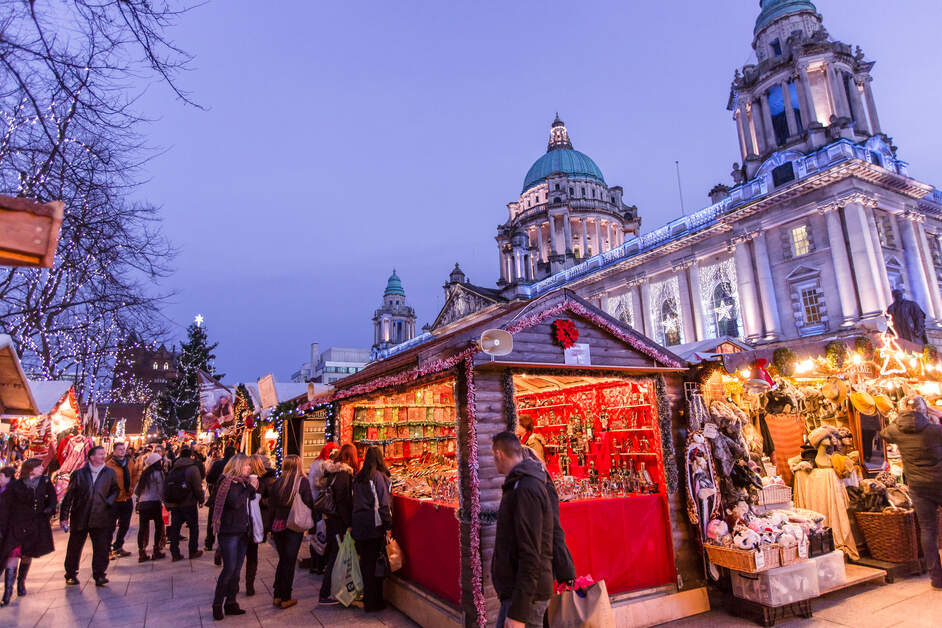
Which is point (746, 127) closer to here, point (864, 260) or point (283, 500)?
point (864, 260)

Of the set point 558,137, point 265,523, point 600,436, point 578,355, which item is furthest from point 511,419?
point 558,137

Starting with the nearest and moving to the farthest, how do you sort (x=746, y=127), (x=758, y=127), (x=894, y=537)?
(x=894, y=537) < (x=758, y=127) < (x=746, y=127)

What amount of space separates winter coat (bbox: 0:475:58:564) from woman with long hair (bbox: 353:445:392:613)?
4312 mm

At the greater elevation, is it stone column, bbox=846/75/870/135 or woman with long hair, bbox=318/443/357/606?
stone column, bbox=846/75/870/135

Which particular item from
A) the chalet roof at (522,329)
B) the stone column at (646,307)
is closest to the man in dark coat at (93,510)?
the chalet roof at (522,329)

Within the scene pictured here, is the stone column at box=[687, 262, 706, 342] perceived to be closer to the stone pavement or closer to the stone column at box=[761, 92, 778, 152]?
the stone column at box=[761, 92, 778, 152]

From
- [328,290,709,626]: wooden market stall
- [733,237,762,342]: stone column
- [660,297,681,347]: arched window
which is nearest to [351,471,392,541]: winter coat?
[328,290,709,626]: wooden market stall

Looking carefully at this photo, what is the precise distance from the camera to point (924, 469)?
22.2ft

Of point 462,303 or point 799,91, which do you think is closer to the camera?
point 799,91

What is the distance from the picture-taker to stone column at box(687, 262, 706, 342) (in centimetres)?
3064

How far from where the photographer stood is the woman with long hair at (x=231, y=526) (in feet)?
21.0

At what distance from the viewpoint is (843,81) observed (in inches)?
1278

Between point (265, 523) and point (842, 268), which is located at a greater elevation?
point (842, 268)

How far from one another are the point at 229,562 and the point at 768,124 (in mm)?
38924
